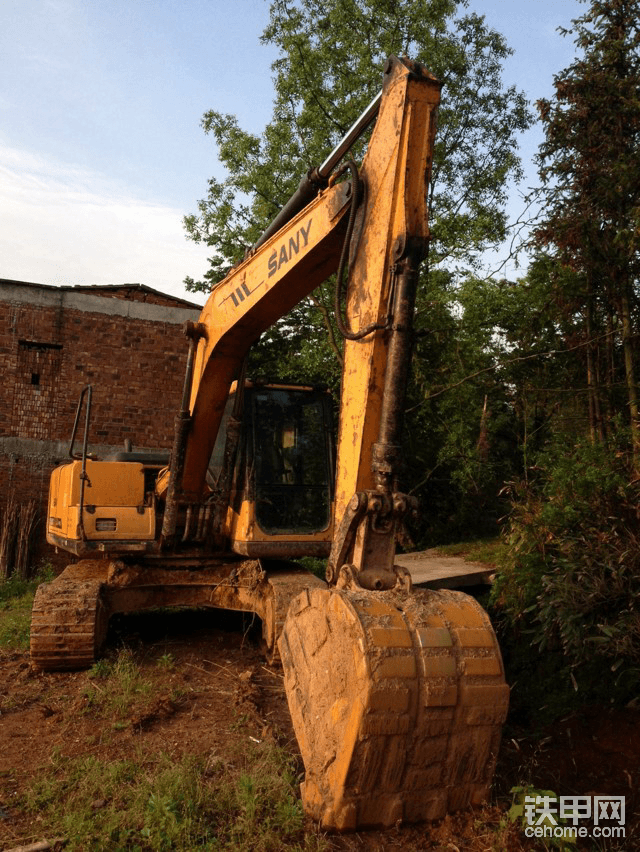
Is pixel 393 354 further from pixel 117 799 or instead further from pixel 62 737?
pixel 62 737

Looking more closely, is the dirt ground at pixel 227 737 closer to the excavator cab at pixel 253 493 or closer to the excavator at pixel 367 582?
the excavator at pixel 367 582

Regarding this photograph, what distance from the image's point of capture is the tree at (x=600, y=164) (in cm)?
796

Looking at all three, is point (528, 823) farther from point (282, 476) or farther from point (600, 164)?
point (600, 164)

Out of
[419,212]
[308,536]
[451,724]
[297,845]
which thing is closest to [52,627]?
[308,536]

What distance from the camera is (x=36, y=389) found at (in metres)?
11.5

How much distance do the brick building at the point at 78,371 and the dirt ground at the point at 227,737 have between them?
17.6 ft

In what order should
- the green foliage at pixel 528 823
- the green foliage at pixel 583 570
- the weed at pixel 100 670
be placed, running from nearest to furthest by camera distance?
the green foliage at pixel 528 823, the green foliage at pixel 583 570, the weed at pixel 100 670

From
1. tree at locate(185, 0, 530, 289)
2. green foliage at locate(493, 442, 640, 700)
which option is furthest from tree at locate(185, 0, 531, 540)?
green foliage at locate(493, 442, 640, 700)

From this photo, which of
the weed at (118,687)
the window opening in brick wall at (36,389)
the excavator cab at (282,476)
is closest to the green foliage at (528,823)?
the weed at (118,687)

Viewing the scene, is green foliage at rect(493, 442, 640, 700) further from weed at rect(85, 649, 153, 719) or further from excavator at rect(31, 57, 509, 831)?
weed at rect(85, 649, 153, 719)

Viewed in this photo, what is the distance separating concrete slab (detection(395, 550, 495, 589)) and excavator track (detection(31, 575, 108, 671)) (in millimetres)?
3086

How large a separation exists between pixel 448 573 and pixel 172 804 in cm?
551

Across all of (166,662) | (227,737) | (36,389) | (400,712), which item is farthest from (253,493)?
(36,389)

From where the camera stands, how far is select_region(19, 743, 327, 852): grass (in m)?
3.25
